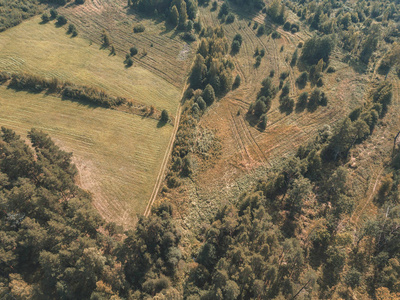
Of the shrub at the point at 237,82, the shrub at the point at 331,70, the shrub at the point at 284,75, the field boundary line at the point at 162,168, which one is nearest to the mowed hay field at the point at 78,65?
the field boundary line at the point at 162,168

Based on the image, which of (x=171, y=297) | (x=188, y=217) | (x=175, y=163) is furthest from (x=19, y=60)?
(x=171, y=297)

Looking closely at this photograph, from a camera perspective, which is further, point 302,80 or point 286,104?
point 302,80

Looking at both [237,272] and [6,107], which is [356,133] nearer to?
[237,272]

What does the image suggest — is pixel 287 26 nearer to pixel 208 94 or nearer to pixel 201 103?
pixel 208 94

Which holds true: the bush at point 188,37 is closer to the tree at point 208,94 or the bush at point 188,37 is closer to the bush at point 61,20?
the tree at point 208,94

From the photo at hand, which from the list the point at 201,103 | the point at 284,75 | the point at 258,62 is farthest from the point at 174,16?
the point at 284,75

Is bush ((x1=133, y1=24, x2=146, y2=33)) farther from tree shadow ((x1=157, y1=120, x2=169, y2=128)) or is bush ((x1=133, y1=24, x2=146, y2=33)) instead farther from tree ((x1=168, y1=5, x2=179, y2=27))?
tree shadow ((x1=157, y1=120, x2=169, y2=128))
